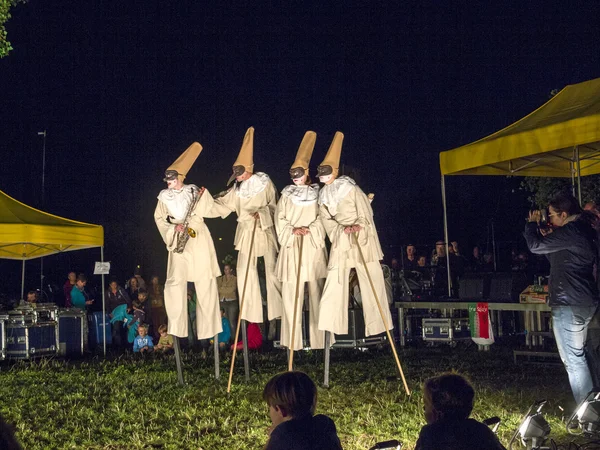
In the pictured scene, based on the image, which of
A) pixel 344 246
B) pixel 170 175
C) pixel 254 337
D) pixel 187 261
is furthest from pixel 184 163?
pixel 254 337

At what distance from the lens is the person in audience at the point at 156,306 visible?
49.0 ft

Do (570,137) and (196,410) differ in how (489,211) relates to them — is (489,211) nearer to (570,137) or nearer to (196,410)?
(570,137)

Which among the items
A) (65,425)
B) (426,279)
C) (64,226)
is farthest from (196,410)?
(426,279)

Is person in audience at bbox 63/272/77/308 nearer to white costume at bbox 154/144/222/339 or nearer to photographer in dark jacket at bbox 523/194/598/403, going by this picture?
white costume at bbox 154/144/222/339

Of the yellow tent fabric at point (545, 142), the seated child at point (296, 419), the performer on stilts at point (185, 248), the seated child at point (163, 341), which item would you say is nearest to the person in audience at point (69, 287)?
the seated child at point (163, 341)

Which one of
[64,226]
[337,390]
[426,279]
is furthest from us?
[426,279]

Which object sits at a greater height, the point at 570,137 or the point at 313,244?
the point at 570,137

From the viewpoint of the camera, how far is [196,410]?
704 centimetres

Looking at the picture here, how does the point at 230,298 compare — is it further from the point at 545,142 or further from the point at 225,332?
the point at 545,142

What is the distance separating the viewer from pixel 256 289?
8.77m

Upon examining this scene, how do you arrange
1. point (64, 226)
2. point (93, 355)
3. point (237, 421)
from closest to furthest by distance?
point (237, 421), point (64, 226), point (93, 355)

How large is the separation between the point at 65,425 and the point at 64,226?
20.3 ft

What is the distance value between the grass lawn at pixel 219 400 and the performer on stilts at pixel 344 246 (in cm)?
72

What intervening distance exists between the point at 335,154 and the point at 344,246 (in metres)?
0.96
